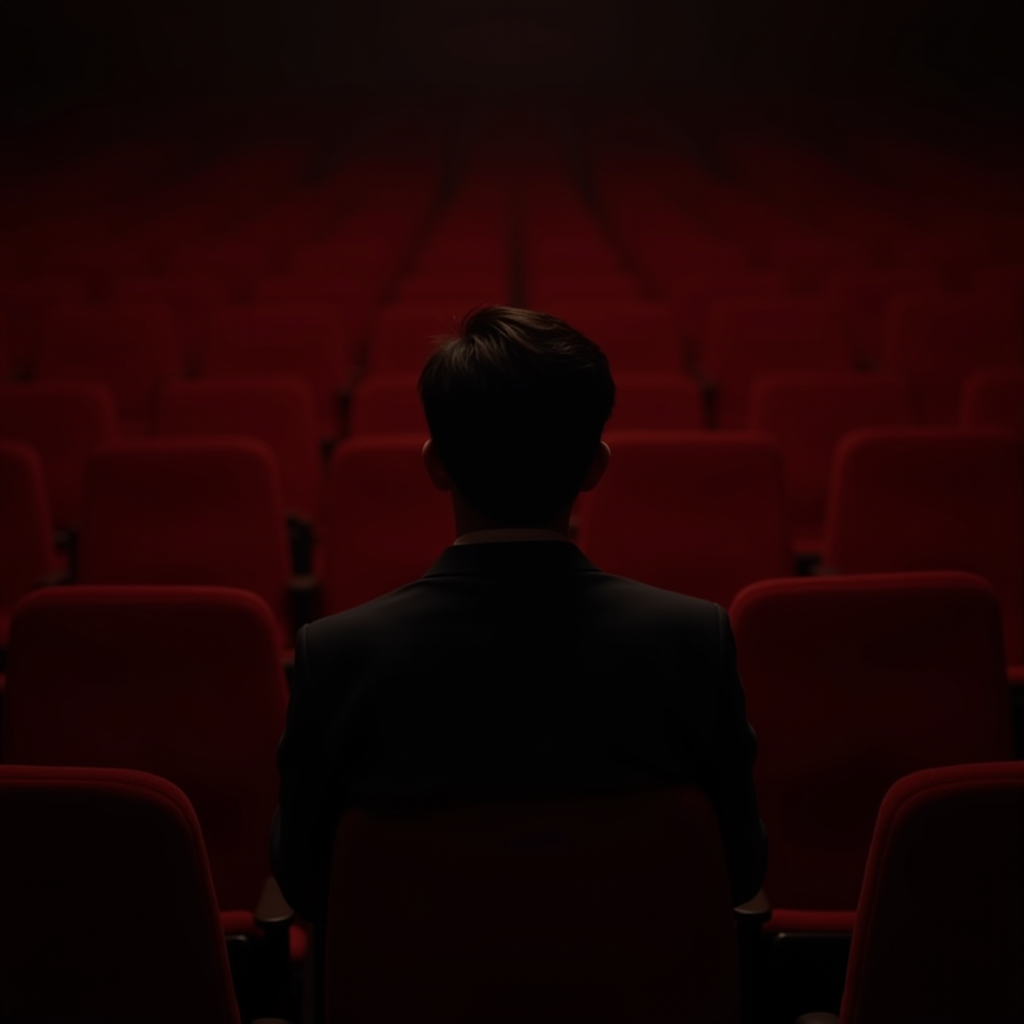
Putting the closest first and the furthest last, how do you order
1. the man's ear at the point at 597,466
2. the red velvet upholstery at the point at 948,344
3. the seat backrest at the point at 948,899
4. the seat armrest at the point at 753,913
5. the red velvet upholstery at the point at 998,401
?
1. the seat backrest at the point at 948,899
2. the man's ear at the point at 597,466
3. the seat armrest at the point at 753,913
4. the red velvet upholstery at the point at 998,401
5. the red velvet upholstery at the point at 948,344

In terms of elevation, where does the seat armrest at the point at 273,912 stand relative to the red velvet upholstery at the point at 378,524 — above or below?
below

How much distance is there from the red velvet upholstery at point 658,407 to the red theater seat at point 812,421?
0.36 ft

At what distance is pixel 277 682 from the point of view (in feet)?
2.63

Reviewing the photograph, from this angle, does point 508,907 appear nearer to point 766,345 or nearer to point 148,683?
point 148,683

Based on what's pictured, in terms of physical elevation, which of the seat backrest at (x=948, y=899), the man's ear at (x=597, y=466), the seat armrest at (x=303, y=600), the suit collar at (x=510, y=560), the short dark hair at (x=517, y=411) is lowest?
the seat armrest at (x=303, y=600)

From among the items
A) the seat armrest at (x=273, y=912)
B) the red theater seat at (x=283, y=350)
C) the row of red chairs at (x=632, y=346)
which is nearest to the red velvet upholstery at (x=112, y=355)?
the row of red chairs at (x=632, y=346)

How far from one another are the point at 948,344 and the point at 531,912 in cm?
191

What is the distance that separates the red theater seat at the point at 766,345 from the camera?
2.14 metres

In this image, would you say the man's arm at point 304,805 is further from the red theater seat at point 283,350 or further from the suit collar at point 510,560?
the red theater seat at point 283,350

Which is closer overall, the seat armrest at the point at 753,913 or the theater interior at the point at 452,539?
the theater interior at the point at 452,539

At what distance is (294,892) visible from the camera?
57 centimetres

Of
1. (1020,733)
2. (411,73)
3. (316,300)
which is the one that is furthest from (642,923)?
(411,73)

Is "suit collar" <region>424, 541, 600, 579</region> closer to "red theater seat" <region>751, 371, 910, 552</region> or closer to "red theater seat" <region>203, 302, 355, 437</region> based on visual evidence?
"red theater seat" <region>751, 371, 910, 552</region>

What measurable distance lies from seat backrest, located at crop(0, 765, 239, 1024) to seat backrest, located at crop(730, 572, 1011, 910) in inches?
17.2
